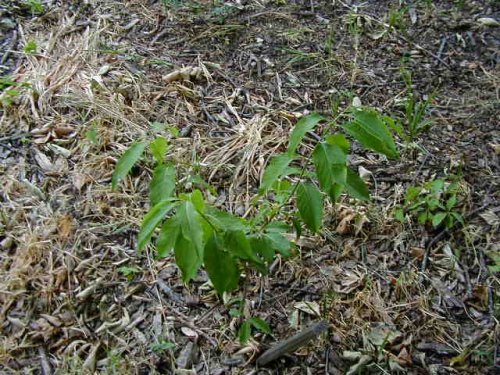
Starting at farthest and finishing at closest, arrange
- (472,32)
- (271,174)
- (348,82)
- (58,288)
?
(472,32), (348,82), (58,288), (271,174)

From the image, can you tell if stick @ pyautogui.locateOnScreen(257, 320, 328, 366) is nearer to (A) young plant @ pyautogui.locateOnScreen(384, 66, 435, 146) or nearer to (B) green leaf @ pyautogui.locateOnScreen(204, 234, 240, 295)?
(B) green leaf @ pyautogui.locateOnScreen(204, 234, 240, 295)

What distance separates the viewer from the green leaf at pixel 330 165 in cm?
125

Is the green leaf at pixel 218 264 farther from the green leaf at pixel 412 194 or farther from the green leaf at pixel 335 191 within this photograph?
the green leaf at pixel 412 194

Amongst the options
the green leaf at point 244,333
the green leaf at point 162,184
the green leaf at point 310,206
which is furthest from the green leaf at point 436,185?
the green leaf at point 162,184

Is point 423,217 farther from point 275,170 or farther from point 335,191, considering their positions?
point 275,170

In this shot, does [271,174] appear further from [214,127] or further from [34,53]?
[34,53]

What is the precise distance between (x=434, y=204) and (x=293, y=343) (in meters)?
0.74

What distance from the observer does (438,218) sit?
1.86 m

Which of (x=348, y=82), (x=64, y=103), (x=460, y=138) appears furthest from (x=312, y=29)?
(x=64, y=103)

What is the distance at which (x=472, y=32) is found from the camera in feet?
8.51

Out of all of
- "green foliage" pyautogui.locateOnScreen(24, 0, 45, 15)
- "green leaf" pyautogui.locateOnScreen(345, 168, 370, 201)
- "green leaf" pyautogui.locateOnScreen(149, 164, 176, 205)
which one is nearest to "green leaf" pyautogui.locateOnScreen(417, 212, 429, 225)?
"green leaf" pyautogui.locateOnScreen(345, 168, 370, 201)

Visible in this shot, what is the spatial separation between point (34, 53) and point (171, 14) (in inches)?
27.0

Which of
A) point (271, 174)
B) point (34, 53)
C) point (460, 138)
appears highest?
point (271, 174)

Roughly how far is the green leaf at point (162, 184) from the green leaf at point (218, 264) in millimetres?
187
